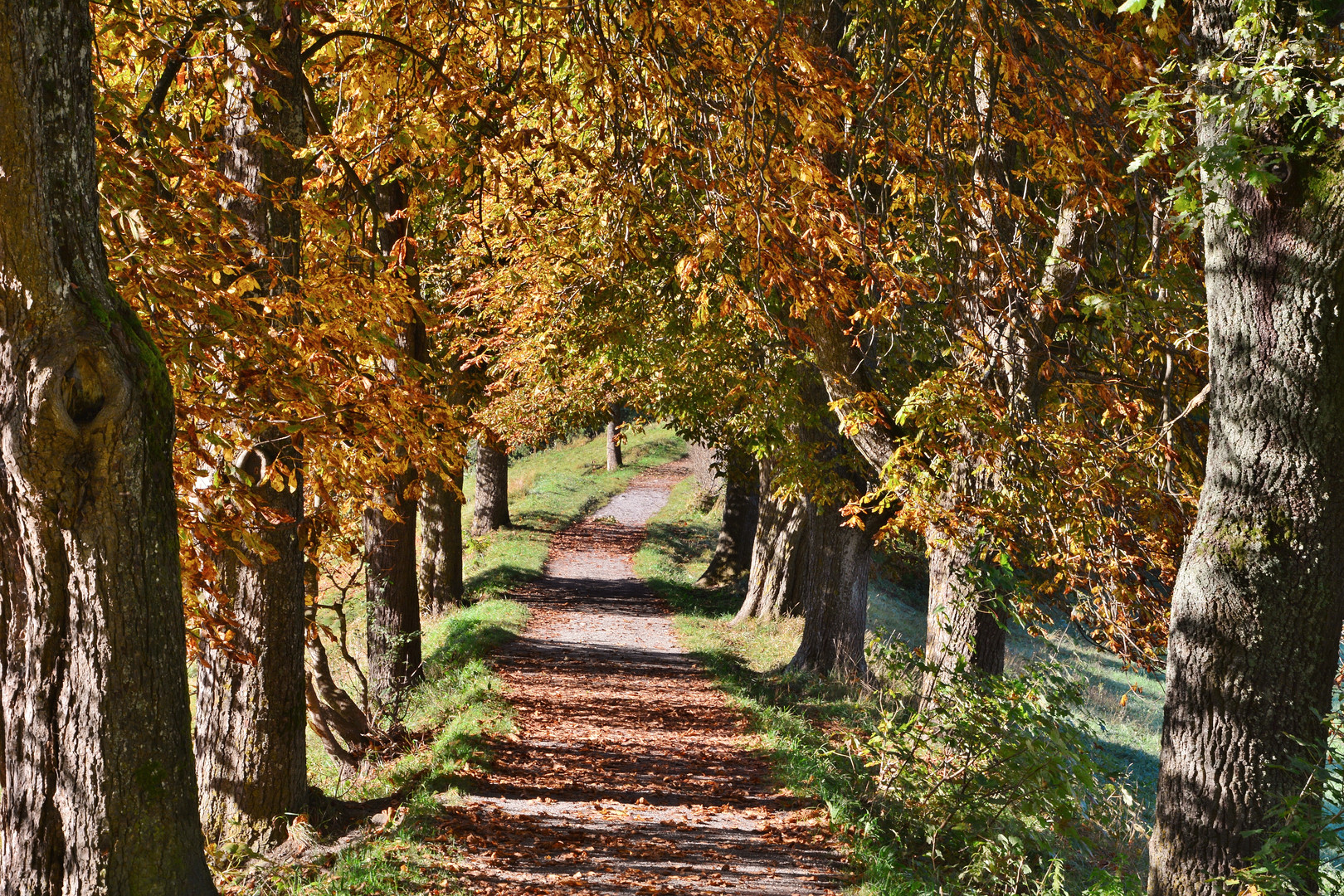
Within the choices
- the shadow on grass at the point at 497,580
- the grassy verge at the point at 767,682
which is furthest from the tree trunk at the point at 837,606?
the shadow on grass at the point at 497,580

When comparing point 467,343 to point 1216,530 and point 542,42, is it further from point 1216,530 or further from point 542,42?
point 1216,530

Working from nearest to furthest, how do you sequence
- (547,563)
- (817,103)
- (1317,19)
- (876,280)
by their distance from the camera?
(1317,19), (817,103), (876,280), (547,563)

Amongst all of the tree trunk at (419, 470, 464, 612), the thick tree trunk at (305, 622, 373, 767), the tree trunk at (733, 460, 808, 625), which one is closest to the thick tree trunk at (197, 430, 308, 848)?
the thick tree trunk at (305, 622, 373, 767)

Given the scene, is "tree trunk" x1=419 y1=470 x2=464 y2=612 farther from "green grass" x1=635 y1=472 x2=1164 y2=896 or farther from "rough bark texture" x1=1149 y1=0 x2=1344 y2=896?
"rough bark texture" x1=1149 y1=0 x2=1344 y2=896

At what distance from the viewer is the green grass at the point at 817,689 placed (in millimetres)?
8133

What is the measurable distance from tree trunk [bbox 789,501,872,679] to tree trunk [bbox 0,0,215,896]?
11.6 metres

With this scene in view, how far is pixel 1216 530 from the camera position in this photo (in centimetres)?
545

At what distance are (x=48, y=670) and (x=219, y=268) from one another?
226cm

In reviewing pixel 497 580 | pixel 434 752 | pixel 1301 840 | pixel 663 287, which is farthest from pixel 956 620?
pixel 497 580

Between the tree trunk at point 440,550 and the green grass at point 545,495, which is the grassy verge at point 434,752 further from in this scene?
the tree trunk at point 440,550

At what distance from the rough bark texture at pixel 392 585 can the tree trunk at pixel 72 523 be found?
25.8ft

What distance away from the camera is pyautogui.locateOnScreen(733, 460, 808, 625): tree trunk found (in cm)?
1827

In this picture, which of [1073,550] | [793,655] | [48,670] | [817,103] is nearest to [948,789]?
[1073,550]

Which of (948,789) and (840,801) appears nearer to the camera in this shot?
(948,789)
